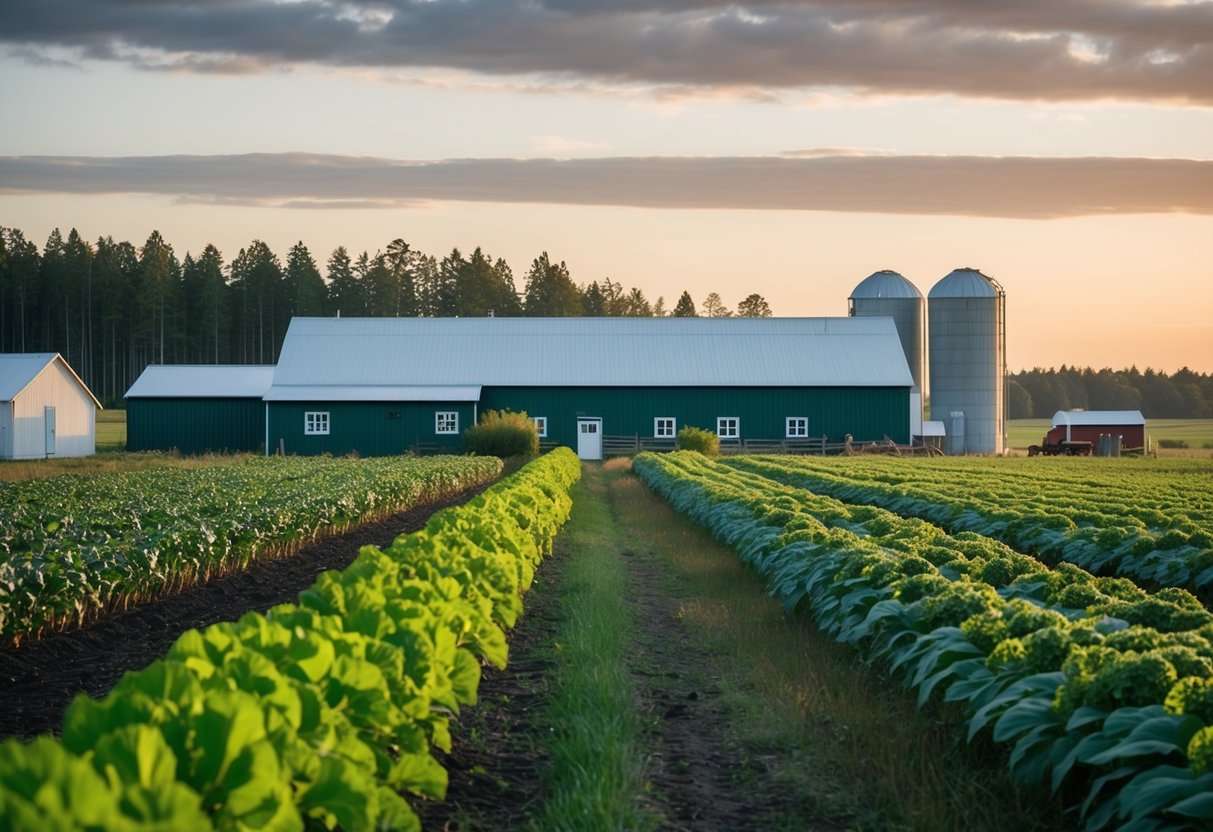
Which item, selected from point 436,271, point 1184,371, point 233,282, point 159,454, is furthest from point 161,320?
point 1184,371

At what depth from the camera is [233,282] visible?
341 ft

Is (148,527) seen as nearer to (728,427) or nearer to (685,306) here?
(728,427)

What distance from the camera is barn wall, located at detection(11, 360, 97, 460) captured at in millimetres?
46156

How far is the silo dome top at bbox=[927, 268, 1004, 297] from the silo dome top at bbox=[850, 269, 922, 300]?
2.97 metres

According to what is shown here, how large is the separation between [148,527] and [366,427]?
34.8 m

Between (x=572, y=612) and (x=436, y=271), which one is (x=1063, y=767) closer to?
(x=572, y=612)

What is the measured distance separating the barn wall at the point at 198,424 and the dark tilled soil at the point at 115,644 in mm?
36972

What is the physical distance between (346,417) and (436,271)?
62.7 m

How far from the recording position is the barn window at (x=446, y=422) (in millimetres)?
49000

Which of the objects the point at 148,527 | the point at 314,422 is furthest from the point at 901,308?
the point at 148,527

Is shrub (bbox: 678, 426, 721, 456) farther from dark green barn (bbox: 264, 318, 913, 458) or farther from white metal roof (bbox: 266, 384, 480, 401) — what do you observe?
white metal roof (bbox: 266, 384, 480, 401)

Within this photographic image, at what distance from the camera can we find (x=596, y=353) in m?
53.3

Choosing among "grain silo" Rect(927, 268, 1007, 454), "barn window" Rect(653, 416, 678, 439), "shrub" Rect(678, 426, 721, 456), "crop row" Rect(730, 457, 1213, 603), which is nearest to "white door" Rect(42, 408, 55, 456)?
"barn window" Rect(653, 416, 678, 439)

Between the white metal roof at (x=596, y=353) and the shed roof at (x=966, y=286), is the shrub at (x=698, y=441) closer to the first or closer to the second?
the white metal roof at (x=596, y=353)
